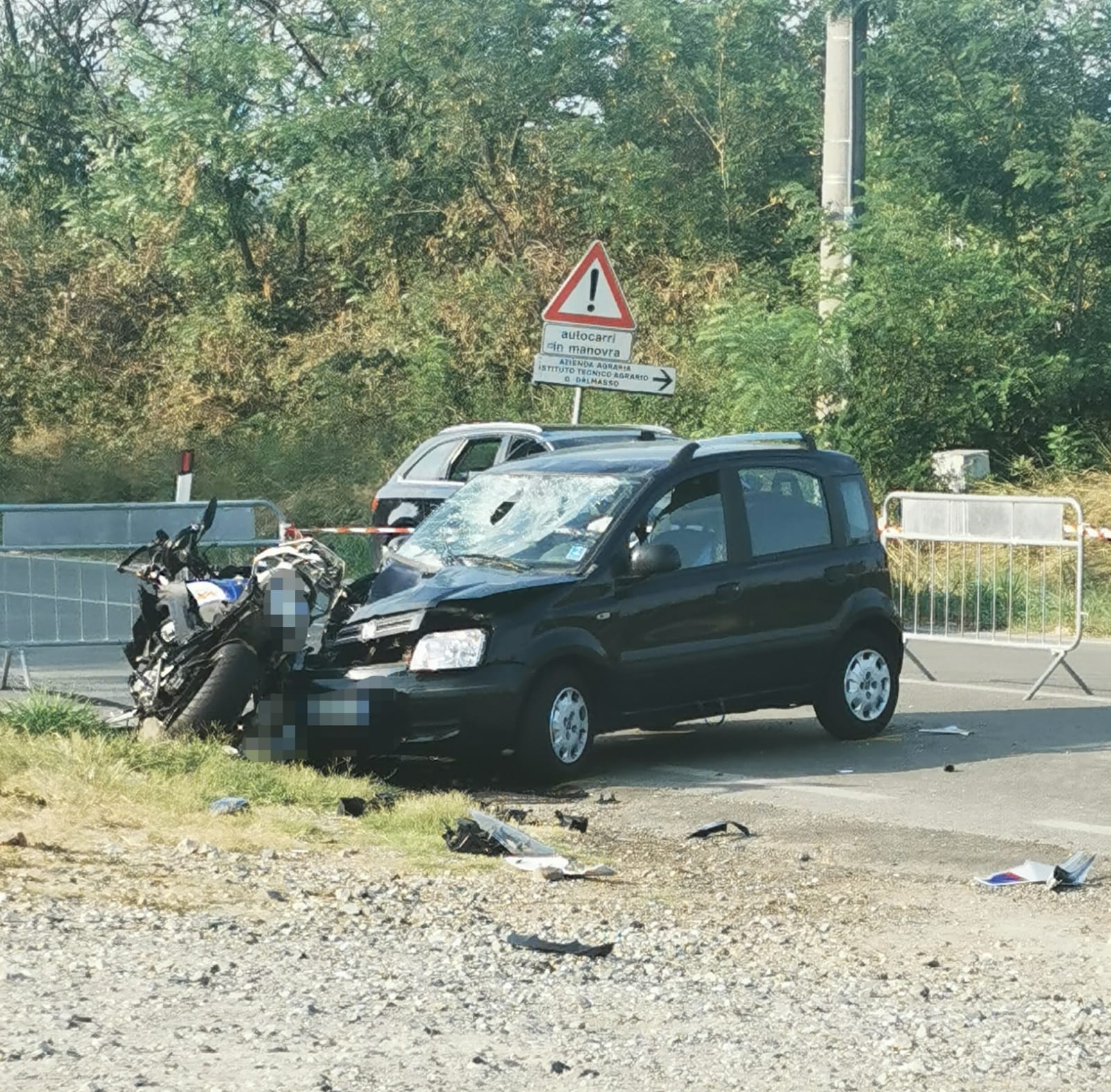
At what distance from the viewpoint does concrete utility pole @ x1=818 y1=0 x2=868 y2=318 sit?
2192 centimetres

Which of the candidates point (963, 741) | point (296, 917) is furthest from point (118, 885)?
point (963, 741)

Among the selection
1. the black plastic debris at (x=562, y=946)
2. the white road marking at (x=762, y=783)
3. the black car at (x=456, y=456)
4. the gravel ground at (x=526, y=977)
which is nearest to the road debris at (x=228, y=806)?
the gravel ground at (x=526, y=977)

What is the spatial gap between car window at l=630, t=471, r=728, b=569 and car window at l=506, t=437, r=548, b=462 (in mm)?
6703

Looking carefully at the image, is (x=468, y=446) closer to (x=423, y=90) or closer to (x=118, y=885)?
(x=118, y=885)

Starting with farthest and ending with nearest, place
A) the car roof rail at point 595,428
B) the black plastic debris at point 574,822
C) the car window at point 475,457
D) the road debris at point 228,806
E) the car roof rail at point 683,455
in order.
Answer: the car window at point 475,457
the car roof rail at point 595,428
the car roof rail at point 683,455
the black plastic debris at point 574,822
the road debris at point 228,806

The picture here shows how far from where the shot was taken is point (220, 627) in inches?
445

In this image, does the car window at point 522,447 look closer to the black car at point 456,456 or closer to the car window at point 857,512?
the black car at point 456,456

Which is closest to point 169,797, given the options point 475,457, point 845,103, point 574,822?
point 574,822

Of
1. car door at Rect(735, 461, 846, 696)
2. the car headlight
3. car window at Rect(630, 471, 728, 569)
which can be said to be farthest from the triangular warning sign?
the car headlight

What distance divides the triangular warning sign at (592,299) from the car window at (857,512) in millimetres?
6183

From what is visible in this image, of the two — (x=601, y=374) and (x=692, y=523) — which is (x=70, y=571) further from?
(x=601, y=374)

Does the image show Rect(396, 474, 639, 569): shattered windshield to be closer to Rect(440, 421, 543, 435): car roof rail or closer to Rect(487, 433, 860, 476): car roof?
Rect(487, 433, 860, 476): car roof

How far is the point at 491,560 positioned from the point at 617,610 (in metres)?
0.81

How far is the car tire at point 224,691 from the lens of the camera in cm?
1120
